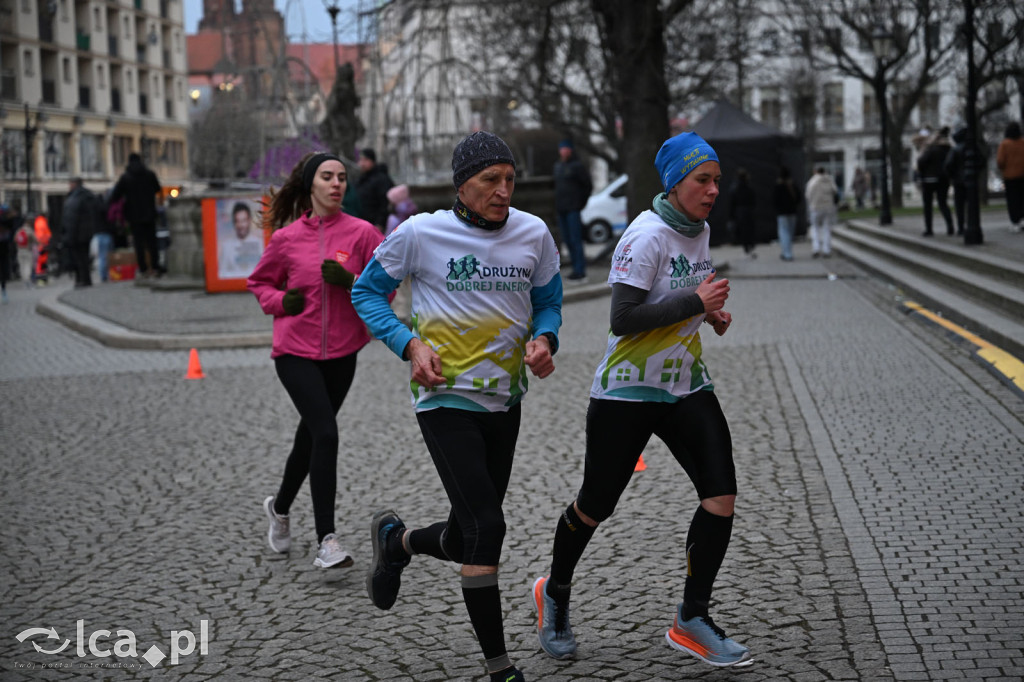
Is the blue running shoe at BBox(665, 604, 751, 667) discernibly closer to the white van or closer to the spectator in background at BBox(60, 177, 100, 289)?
the spectator in background at BBox(60, 177, 100, 289)

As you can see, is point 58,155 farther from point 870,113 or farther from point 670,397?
point 670,397

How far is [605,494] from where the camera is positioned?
15.1ft

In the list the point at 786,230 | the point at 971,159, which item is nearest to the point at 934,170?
the point at 971,159

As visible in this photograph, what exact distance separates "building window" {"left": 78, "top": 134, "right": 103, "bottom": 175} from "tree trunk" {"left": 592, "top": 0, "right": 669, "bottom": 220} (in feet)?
167

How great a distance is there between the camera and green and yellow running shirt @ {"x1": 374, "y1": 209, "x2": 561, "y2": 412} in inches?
173

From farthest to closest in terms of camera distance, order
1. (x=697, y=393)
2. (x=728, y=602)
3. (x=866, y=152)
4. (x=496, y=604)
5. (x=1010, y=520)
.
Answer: (x=866, y=152) → (x=1010, y=520) → (x=728, y=602) → (x=697, y=393) → (x=496, y=604)

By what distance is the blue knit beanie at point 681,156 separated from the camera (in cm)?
454

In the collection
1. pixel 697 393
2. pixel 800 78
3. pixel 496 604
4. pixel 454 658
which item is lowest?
pixel 454 658

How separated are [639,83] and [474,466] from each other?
18361mm

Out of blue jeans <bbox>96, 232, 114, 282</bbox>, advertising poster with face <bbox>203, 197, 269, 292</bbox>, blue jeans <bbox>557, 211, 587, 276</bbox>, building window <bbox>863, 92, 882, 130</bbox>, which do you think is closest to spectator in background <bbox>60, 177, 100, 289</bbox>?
blue jeans <bbox>96, 232, 114, 282</bbox>

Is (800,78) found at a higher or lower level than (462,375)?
higher

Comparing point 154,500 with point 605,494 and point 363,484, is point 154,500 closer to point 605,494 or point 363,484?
point 363,484

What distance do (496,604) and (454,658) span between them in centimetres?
59

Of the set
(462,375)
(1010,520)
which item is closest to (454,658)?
(462,375)
